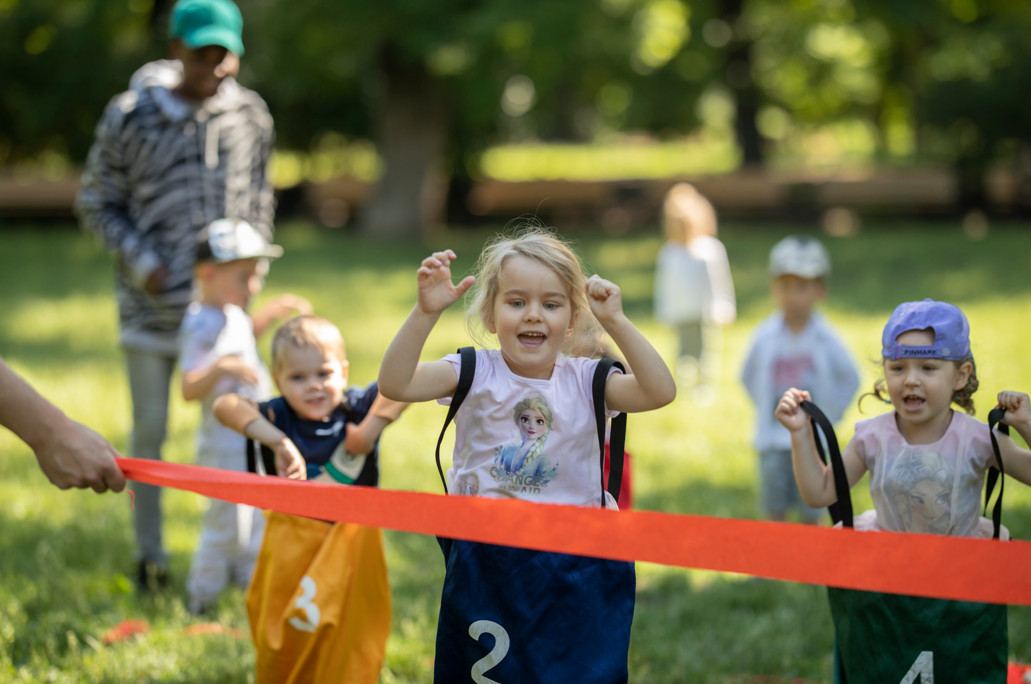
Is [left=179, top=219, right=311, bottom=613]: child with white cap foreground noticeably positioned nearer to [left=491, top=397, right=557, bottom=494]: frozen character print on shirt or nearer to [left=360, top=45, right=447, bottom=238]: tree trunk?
[left=491, top=397, right=557, bottom=494]: frozen character print on shirt

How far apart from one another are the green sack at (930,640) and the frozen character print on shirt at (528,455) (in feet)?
3.22

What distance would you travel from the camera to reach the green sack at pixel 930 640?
291 centimetres

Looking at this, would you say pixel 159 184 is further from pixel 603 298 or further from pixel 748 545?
pixel 748 545

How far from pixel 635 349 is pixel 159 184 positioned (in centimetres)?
289

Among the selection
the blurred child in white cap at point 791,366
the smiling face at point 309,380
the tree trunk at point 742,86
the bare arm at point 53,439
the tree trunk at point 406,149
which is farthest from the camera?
the tree trunk at point 742,86

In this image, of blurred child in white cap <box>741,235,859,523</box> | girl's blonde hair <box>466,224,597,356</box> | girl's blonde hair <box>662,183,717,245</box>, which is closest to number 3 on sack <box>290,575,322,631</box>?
girl's blonde hair <box>466,224,597,356</box>

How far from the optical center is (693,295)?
Result: 372 inches

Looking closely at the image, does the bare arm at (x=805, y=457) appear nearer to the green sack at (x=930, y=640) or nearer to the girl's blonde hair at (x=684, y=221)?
the green sack at (x=930, y=640)

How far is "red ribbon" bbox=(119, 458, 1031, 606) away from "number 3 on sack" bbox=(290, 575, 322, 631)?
0.61 m

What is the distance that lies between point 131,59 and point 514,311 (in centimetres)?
2625

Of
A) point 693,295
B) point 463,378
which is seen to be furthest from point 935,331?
point 693,295

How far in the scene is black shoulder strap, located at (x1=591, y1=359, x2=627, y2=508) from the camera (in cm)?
310

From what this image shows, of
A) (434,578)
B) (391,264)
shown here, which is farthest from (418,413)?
(391,264)

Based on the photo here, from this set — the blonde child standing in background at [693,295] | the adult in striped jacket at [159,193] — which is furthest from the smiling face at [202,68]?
the blonde child standing in background at [693,295]
